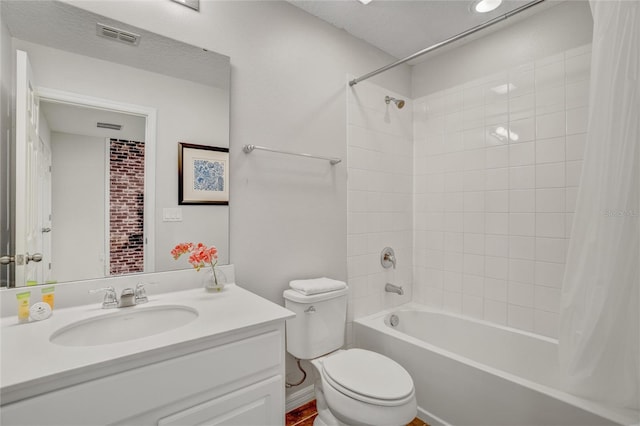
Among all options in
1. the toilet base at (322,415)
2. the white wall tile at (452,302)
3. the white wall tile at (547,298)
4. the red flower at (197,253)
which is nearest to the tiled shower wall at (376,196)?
the white wall tile at (452,302)

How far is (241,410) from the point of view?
106 cm

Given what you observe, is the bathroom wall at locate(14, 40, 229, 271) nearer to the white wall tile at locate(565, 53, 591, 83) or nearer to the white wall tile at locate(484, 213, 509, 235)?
the white wall tile at locate(484, 213, 509, 235)

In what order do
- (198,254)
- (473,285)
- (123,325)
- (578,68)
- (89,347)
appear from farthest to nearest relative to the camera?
(473,285) → (578,68) → (198,254) → (123,325) → (89,347)

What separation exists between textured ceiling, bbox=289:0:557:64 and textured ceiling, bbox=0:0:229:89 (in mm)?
746

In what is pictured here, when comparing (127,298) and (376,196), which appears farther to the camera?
(376,196)

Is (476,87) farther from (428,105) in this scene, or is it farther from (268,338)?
(268,338)

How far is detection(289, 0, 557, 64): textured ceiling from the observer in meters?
1.88

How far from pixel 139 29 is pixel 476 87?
2.08 meters

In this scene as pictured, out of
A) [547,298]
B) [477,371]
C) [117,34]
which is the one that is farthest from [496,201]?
[117,34]

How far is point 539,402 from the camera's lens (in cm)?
136

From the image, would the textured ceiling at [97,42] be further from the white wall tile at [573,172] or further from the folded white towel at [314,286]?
the white wall tile at [573,172]

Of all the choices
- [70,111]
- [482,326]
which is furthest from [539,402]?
[70,111]

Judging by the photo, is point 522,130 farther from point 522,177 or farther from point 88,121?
point 88,121

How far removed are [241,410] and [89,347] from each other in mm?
503
